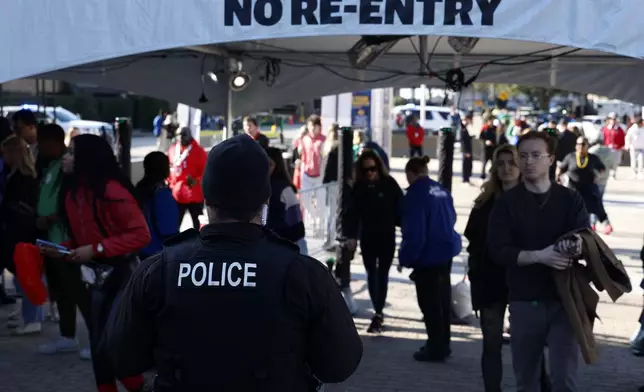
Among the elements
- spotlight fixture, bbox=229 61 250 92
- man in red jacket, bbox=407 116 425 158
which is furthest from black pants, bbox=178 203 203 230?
man in red jacket, bbox=407 116 425 158

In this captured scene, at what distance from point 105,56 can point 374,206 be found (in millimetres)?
3738

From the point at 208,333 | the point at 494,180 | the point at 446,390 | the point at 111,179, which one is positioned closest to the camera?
the point at 208,333

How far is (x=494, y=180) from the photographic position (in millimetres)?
6730

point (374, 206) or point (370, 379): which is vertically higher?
point (374, 206)

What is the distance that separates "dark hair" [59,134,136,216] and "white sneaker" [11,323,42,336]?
3.08 metres

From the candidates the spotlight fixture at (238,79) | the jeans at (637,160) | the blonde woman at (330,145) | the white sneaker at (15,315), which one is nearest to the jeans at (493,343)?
the white sneaker at (15,315)

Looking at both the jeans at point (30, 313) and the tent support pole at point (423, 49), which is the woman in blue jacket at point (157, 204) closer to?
the jeans at point (30, 313)

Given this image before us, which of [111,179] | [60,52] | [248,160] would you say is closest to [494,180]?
[111,179]

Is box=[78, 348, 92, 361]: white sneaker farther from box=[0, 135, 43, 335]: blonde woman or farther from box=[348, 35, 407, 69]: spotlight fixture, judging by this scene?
box=[348, 35, 407, 69]: spotlight fixture

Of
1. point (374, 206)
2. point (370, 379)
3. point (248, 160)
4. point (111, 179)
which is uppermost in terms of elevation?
point (248, 160)

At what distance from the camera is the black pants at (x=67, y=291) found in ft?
23.3

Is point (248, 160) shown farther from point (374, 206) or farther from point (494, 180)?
point (374, 206)

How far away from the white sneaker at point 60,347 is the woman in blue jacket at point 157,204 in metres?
1.73

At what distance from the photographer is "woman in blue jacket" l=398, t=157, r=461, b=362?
7.88 m
